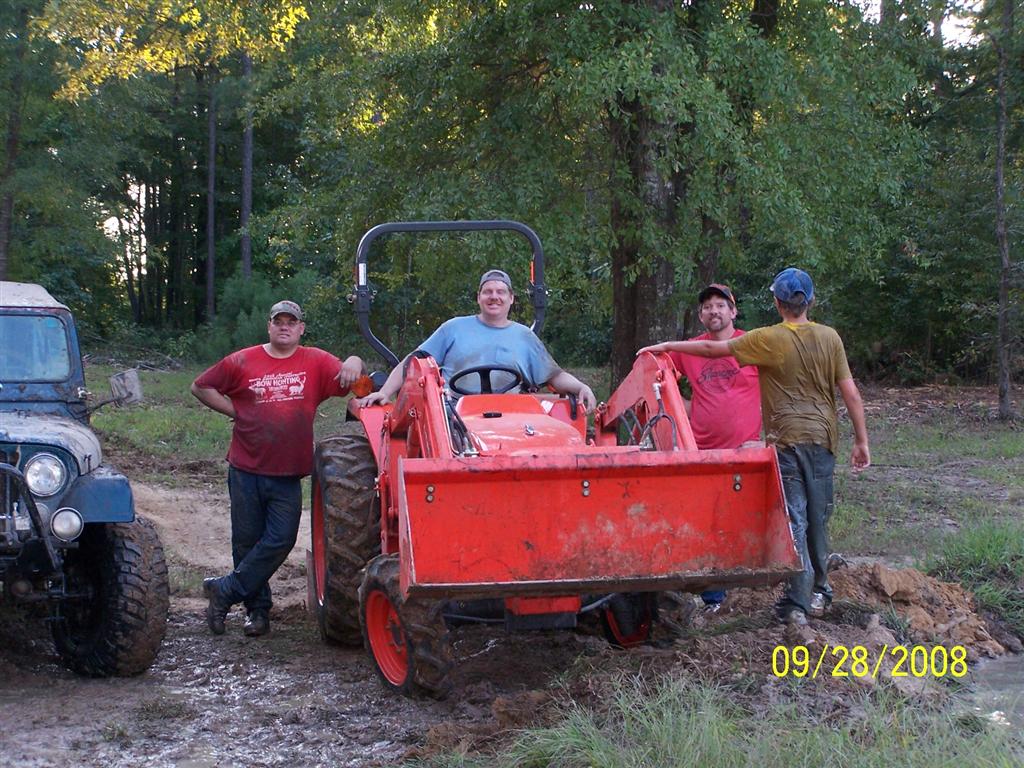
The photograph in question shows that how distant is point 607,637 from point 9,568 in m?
3.01

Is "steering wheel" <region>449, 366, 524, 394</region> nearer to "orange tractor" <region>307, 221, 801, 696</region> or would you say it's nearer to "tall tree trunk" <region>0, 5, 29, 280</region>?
"orange tractor" <region>307, 221, 801, 696</region>

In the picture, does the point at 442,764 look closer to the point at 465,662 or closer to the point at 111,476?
the point at 465,662

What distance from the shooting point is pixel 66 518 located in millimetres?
5910

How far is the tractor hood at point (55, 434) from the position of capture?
6055mm

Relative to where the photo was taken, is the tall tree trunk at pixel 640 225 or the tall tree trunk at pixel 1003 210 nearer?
the tall tree trunk at pixel 640 225

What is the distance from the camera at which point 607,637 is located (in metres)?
6.64

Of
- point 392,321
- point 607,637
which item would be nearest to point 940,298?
point 392,321

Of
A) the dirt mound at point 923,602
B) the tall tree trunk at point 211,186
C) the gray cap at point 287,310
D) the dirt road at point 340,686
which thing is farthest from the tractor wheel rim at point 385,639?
the tall tree trunk at point 211,186

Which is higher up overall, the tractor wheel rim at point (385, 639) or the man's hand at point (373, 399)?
the man's hand at point (373, 399)

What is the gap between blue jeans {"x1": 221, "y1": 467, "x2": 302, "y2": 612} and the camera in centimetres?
742

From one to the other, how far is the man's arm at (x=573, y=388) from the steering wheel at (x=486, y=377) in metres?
0.19

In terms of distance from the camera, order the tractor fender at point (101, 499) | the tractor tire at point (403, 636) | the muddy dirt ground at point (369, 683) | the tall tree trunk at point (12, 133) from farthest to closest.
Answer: the tall tree trunk at point (12, 133), the tractor fender at point (101, 499), the tractor tire at point (403, 636), the muddy dirt ground at point (369, 683)

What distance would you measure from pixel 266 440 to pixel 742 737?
392cm

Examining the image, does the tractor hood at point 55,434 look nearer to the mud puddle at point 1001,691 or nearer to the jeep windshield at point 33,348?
the jeep windshield at point 33,348
